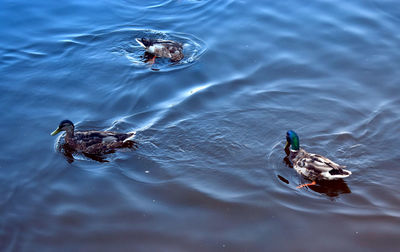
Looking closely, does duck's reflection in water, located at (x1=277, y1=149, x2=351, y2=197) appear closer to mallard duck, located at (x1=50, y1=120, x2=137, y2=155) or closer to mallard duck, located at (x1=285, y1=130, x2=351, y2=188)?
mallard duck, located at (x1=285, y1=130, x2=351, y2=188)

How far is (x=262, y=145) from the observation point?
8.50 m

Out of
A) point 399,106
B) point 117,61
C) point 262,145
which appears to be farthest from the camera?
point 117,61

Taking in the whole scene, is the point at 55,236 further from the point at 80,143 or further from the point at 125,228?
the point at 80,143

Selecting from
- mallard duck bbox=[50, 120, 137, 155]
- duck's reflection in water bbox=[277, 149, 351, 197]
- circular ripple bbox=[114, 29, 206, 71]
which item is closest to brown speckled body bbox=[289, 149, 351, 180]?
duck's reflection in water bbox=[277, 149, 351, 197]

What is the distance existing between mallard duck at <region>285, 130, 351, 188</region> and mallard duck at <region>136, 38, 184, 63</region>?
4.46m

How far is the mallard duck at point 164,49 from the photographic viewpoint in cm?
1176

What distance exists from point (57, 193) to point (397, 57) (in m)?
8.16

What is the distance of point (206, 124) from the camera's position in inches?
357

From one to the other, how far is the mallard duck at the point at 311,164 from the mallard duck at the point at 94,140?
111 inches

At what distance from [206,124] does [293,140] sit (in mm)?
1729

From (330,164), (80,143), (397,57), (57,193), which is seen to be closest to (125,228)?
(57,193)

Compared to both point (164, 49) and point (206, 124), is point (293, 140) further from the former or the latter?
point (164, 49)

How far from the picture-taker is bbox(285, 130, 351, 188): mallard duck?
7418mm

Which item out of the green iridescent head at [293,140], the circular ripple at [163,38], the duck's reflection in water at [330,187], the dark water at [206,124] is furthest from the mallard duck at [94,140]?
the circular ripple at [163,38]
